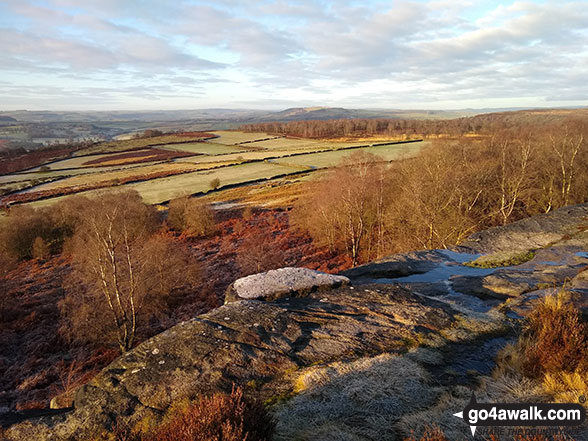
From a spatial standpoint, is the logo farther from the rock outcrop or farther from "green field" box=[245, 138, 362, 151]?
"green field" box=[245, 138, 362, 151]

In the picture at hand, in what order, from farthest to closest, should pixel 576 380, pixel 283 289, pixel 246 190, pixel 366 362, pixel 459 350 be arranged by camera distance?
pixel 246 190
pixel 283 289
pixel 459 350
pixel 366 362
pixel 576 380

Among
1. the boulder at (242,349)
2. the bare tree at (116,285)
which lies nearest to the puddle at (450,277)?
the boulder at (242,349)

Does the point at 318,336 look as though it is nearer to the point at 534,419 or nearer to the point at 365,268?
the point at 534,419

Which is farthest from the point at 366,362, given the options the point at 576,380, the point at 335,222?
the point at 335,222

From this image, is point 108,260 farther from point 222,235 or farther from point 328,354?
point 222,235

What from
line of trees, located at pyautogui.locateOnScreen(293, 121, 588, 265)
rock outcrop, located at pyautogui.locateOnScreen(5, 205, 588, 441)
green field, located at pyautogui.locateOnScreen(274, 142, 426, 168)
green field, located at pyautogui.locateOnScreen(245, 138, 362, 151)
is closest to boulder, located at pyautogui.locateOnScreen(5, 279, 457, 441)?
rock outcrop, located at pyautogui.locateOnScreen(5, 205, 588, 441)
